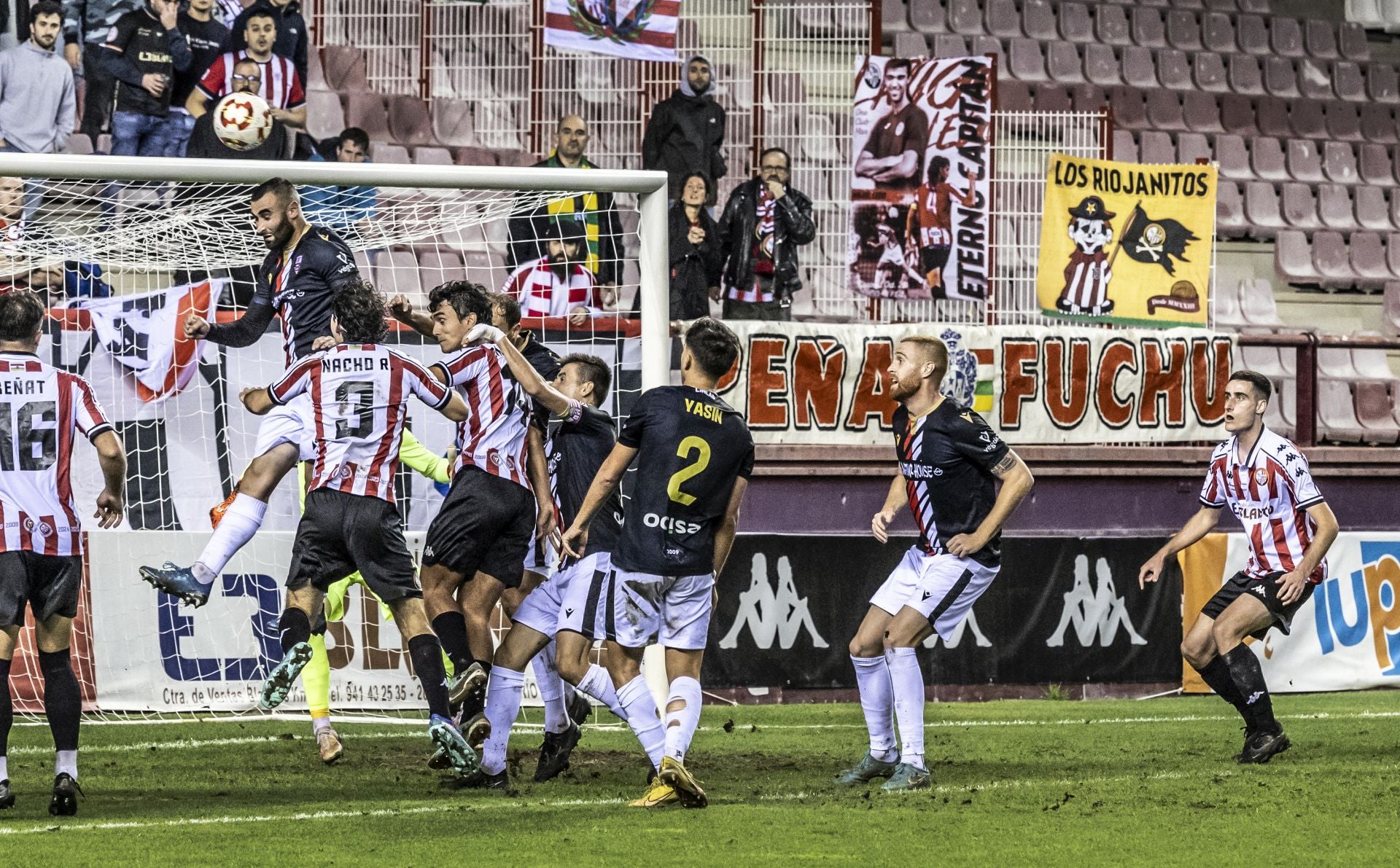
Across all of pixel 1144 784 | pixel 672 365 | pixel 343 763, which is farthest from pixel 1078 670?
pixel 343 763

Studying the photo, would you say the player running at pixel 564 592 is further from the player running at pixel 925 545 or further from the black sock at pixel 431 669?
the player running at pixel 925 545

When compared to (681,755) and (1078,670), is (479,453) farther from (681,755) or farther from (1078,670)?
(1078,670)

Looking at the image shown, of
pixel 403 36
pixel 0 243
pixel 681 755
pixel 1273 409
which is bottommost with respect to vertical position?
pixel 681 755

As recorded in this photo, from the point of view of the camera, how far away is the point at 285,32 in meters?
13.9

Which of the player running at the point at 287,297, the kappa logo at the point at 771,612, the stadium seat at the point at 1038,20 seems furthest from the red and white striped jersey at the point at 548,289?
the stadium seat at the point at 1038,20

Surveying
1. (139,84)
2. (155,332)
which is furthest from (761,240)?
(139,84)

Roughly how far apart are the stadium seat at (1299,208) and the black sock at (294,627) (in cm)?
1367

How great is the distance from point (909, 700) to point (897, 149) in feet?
22.5

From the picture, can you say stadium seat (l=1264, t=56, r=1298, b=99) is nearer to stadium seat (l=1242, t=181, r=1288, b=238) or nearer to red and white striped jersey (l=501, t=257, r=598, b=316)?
stadium seat (l=1242, t=181, r=1288, b=238)

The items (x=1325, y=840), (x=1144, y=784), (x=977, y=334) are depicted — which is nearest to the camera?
(x=1325, y=840)

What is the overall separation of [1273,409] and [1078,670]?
13.7 feet

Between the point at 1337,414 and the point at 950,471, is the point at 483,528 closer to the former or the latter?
the point at 950,471

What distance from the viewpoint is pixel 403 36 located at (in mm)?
15180

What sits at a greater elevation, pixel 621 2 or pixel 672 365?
pixel 621 2
